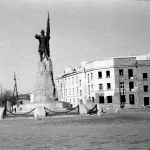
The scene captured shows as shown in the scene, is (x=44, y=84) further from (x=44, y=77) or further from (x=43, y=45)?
(x=43, y=45)

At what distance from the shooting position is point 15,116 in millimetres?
19734

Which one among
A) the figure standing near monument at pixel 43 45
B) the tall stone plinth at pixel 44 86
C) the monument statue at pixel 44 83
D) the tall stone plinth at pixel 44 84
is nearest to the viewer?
the monument statue at pixel 44 83

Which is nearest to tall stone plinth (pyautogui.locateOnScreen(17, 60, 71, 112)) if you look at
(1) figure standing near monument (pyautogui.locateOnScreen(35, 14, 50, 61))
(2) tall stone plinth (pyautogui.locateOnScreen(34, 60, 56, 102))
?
(2) tall stone plinth (pyautogui.locateOnScreen(34, 60, 56, 102))

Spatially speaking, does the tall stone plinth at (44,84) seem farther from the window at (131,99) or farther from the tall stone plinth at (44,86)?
the window at (131,99)

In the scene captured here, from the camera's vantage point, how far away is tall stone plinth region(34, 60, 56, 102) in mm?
22547

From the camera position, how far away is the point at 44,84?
22797 millimetres

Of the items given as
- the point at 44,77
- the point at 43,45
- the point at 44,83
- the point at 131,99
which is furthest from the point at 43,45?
the point at 131,99

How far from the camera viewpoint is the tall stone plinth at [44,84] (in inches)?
888

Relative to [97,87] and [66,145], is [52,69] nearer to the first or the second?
[66,145]

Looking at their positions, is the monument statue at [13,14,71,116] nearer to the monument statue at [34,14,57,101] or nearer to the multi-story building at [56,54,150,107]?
the monument statue at [34,14,57,101]

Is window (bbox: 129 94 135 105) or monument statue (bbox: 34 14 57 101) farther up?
monument statue (bbox: 34 14 57 101)

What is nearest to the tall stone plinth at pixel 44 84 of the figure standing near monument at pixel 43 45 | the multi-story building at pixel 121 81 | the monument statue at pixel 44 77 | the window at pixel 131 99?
the monument statue at pixel 44 77

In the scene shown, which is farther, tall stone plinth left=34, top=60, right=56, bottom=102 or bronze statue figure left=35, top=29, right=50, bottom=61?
bronze statue figure left=35, top=29, right=50, bottom=61

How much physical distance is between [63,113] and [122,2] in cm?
967
